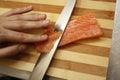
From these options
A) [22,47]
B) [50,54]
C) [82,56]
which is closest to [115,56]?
[82,56]

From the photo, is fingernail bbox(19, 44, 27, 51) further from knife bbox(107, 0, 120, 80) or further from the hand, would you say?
knife bbox(107, 0, 120, 80)

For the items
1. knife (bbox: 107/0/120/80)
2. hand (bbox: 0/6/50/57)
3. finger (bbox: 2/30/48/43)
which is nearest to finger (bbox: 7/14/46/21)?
hand (bbox: 0/6/50/57)

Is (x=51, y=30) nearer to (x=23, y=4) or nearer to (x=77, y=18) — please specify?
(x=77, y=18)

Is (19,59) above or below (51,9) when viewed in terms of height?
below

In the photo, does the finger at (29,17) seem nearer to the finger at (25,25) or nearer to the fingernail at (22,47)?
the finger at (25,25)

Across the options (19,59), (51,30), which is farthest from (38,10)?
(19,59)

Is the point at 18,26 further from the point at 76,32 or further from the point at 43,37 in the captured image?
the point at 76,32
